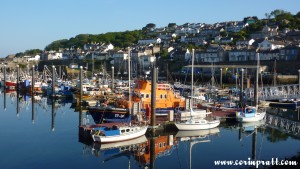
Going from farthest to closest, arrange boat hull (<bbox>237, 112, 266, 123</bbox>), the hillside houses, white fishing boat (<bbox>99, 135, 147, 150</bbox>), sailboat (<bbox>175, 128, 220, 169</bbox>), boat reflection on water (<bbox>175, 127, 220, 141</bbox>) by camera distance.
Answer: the hillside houses < boat hull (<bbox>237, 112, 266, 123</bbox>) < boat reflection on water (<bbox>175, 127, 220, 141</bbox>) < sailboat (<bbox>175, 128, 220, 169</bbox>) < white fishing boat (<bbox>99, 135, 147, 150</bbox>)

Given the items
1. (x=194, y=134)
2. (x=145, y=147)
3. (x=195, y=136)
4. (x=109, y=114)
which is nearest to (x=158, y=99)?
(x=109, y=114)

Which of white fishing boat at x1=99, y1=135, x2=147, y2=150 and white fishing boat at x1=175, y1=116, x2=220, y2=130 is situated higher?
white fishing boat at x1=175, y1=116, x2=220, y2=130

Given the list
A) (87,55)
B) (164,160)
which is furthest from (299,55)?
(87,55)

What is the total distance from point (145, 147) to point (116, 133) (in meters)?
1.64

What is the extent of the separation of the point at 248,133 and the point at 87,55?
81232 mm

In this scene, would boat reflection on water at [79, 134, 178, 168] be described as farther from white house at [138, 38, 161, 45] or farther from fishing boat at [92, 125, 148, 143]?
white house at [138, 38, 161, 45]

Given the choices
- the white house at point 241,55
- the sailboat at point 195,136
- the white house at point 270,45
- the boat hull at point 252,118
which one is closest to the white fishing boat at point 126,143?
the sailboat at point 195,136

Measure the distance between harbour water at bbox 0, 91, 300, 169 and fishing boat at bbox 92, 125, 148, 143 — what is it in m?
0.38

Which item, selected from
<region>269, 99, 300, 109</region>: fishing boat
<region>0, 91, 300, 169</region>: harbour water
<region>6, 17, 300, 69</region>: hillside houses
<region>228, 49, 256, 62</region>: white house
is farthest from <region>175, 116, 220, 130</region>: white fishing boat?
<region>228, 49, 256, 62</region>: white house

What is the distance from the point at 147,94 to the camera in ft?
83.2

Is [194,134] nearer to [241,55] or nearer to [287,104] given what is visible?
[287,104]

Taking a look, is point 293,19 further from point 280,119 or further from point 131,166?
point 131,166

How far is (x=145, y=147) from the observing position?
19.2m

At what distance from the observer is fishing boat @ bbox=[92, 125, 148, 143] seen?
19422 millimetres
